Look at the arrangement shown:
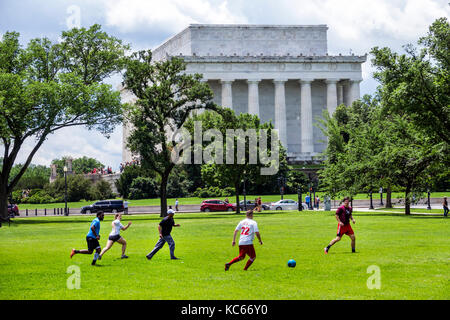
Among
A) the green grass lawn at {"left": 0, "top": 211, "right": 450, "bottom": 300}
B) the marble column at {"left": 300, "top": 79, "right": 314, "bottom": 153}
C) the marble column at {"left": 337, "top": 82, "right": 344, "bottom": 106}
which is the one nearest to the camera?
the green grass lawn at {"left": 0, "top": 211, "right": 450, "bottom": 300}

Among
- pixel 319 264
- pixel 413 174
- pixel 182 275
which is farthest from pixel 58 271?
pixel 413 174

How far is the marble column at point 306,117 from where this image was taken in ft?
356

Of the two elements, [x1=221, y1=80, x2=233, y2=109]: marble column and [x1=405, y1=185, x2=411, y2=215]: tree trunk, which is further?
[x1=221, y1=80, x2=233, y2=109]: marble column

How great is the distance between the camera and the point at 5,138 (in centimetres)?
5153

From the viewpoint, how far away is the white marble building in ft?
353

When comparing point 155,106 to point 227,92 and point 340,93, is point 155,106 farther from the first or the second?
point 340,93

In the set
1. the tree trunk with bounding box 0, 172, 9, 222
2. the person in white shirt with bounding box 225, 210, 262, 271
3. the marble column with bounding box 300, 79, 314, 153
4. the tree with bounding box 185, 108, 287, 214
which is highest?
the marble column with bounding box 300, 79, 314, 153

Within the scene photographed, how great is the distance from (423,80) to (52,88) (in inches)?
1029

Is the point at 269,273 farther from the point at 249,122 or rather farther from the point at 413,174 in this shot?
the point at 249,122

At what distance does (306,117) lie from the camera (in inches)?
4304

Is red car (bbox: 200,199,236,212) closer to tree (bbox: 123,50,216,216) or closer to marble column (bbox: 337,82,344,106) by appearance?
tree (bbox: 123,50,216,216)

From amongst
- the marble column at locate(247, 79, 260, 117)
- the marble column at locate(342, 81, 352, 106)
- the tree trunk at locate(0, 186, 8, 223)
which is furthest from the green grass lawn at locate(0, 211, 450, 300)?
the marble column at locate(342, 81, 352, 106)

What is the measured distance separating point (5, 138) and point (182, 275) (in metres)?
38.2

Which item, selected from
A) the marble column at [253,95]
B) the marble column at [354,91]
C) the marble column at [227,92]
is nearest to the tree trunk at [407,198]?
the marble column at [253,95]
